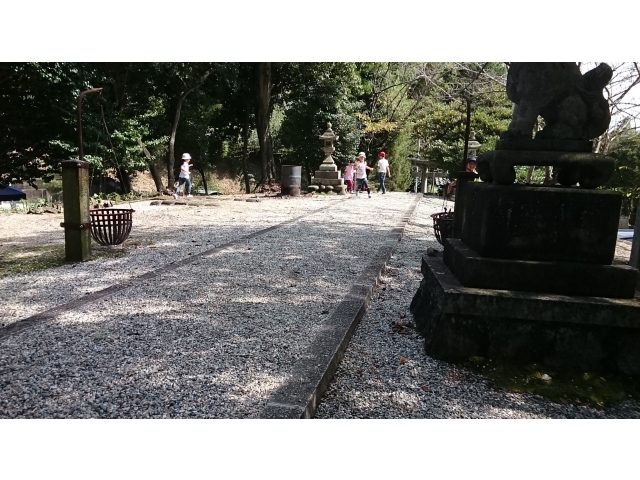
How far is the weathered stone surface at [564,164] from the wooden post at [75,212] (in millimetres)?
4504

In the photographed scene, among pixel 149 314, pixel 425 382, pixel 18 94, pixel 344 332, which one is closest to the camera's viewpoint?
pixel 425 382

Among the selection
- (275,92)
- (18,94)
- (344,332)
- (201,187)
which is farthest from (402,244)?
(201,187)

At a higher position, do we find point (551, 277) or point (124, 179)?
point (124, 179)

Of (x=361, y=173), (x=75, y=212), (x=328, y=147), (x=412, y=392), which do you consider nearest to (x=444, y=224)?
(x=412, y=392)

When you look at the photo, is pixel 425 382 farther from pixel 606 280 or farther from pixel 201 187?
pixel 201 187

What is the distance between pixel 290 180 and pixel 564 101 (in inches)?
490

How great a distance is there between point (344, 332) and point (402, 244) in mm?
3821

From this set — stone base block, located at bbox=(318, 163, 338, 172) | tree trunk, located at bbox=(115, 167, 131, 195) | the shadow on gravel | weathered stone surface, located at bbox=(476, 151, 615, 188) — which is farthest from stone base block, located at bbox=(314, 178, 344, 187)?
weathered stone surface, located at bbox=(476, 151, 615, 188)

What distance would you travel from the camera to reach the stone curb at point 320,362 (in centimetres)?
195

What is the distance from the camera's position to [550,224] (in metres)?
2.61

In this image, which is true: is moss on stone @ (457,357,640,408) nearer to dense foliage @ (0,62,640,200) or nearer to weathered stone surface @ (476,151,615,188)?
weathered stone surface @ (476,151,615,188)

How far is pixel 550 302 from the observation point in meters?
2.44

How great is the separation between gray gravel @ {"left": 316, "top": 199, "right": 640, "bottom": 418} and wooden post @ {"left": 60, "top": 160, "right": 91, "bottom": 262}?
367cm

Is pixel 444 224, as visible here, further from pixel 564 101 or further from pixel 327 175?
pixel 327 175
